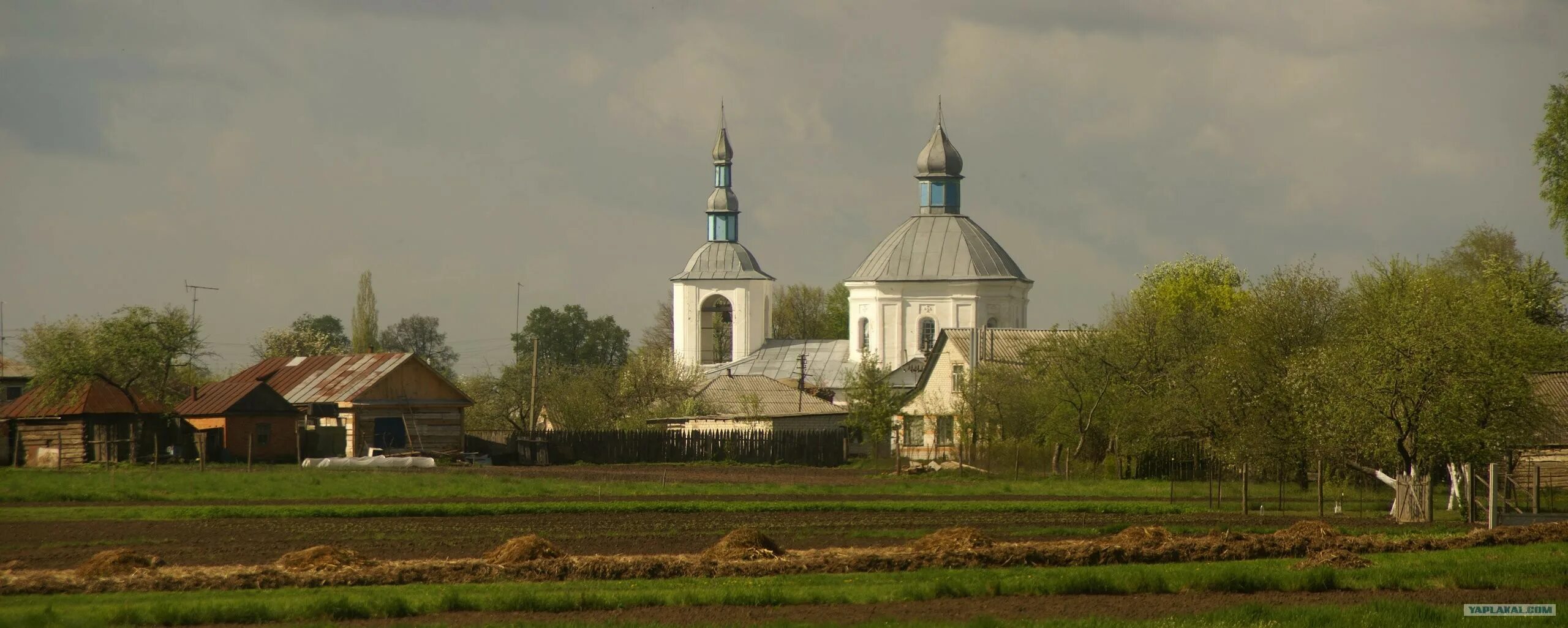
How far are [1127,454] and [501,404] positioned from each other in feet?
146

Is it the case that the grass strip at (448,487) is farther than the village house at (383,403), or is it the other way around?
the village house at (383,403)

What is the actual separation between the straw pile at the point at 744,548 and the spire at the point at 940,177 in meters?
65.4

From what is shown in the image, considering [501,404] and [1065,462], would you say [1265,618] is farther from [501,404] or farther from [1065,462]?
[501,404]

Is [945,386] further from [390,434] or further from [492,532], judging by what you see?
[492,532]

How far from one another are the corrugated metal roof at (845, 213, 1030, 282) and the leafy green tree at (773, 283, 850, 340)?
3739 cm

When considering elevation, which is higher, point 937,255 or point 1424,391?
point 937,255

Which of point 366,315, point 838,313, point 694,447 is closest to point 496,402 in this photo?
point 366,315

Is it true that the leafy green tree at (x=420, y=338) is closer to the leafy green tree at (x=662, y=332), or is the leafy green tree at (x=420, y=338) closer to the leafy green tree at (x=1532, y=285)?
the leafy green tree at (x=662, y=332)

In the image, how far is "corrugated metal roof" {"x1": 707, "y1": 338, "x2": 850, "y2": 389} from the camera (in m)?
82.6

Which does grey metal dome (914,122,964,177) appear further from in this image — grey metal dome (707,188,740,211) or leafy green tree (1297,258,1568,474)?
leafy green tree (1297,258,1568,474)

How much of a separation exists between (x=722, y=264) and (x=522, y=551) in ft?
250

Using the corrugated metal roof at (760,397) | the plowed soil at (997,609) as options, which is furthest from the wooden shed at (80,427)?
the plowed soil at (997,609)

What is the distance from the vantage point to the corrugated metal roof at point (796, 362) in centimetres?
8256

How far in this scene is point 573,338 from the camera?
5012 inches
